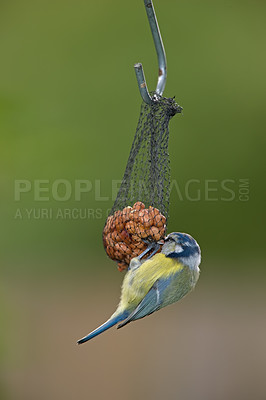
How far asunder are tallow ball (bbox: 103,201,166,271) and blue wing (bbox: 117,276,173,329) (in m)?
0.12

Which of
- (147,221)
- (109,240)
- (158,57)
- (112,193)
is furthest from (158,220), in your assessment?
(112,193)

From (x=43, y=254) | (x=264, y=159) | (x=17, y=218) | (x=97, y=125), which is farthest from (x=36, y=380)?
(x=264, y=159)

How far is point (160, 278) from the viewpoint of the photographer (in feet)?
6.08

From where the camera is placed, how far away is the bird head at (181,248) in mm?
1866

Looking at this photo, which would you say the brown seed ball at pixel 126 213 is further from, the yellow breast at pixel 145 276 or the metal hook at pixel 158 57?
the metal hook at pixel 158 57

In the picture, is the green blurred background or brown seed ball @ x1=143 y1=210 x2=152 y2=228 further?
the green blurred background

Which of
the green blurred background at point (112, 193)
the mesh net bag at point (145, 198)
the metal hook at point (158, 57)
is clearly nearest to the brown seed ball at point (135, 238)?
the mesh net bag at point (145, 198)

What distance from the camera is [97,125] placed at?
10.9 ft

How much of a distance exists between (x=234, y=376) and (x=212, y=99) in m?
1.60

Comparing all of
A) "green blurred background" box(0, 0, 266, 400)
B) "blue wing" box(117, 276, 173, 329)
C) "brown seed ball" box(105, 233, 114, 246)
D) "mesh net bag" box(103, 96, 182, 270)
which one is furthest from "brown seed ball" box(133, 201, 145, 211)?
"green blurred background" box(0, 0, 266, 400)

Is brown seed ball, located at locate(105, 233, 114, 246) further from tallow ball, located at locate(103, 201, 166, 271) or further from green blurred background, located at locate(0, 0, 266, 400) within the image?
green blurred background, located at locate(0, 0, 266, 400)

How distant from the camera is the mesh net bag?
1816mm

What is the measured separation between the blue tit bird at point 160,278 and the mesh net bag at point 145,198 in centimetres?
6

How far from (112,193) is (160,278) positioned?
144 centimetres
